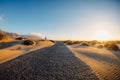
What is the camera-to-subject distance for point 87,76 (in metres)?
8.64

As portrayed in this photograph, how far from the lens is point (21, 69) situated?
10.1m

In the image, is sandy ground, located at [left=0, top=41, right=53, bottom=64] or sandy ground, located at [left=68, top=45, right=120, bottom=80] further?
sandy ground, located at [left=0, top=41, right=53, bottom=64]

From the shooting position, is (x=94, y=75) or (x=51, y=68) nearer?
(x=94, y=75)

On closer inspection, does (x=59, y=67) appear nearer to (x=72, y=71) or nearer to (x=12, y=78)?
(x=72, y=71)

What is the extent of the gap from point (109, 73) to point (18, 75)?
718cm

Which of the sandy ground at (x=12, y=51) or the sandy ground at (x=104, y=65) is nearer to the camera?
the sandy ground at (x=104, y=65)

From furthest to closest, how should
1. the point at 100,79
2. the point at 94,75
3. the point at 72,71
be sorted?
the point at 72,71, the point at 94,75, the point at 100,79

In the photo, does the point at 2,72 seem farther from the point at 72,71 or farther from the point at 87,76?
the point at 87,76

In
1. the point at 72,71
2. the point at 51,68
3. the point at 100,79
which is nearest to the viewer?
the point at 100,79

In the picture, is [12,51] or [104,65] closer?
[104,65]

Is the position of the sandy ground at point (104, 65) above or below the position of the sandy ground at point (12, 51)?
below

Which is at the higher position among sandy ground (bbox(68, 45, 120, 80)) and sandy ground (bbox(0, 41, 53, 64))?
sandy ground (bbox(0, 41, 53, 64))

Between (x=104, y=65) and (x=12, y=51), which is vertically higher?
(x=12, y=51)

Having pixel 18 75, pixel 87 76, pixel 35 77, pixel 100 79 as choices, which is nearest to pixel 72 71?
pixel 87 76
